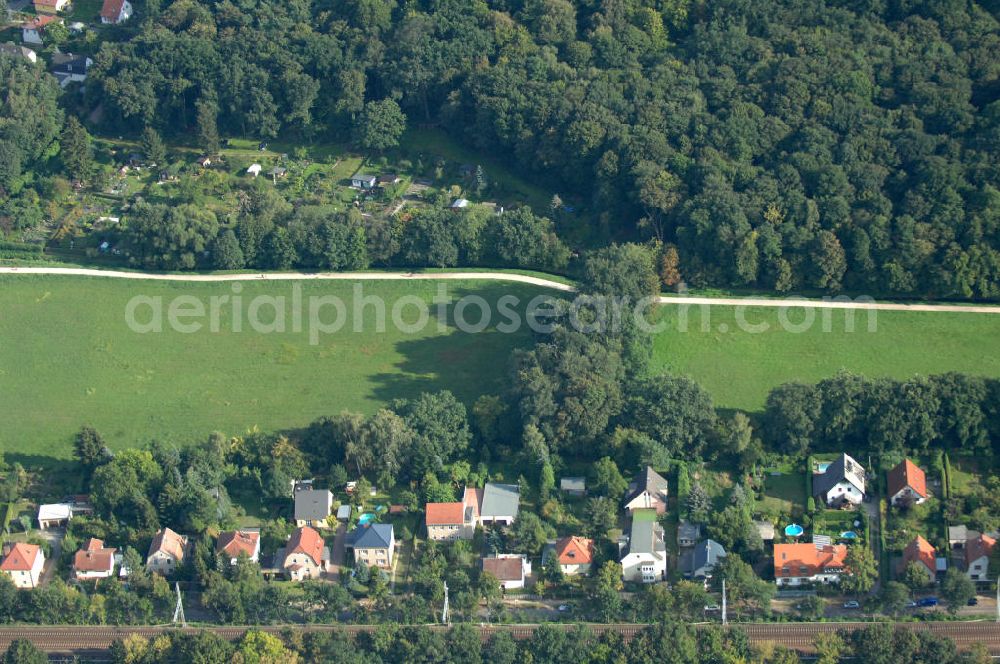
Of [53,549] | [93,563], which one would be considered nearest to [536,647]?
[93,563]

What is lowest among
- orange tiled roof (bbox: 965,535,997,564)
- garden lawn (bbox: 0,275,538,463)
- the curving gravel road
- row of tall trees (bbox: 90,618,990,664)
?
row of tall trees (bbox: 90,618,990,664)

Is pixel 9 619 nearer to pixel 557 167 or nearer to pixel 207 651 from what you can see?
pixel 207 651

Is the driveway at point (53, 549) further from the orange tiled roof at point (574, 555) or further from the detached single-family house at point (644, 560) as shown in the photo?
the detached single-family house at point (644, 560)

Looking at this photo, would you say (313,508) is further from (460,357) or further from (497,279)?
(497,279)

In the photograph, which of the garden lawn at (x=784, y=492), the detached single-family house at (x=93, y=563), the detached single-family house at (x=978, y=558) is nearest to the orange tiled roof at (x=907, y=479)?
the detached single-family house at (x=978, y=558)

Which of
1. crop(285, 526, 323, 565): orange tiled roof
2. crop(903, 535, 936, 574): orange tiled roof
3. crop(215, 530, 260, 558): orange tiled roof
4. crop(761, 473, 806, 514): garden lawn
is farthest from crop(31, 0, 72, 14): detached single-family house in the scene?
crop(903, 535, 936, 574): orange tiled roof

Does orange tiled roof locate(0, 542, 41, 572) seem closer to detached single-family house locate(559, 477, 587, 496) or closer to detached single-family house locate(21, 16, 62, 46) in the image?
detached single-family house locate(559, 477, 587, 496)

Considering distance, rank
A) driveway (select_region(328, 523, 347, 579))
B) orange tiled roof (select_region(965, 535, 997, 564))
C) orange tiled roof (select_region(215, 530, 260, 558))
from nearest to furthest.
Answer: orange tiled roof (select_region(965, 535, 997, 564)) < orange tiled roof (select_region(215, 530, 260, 558)) < driveway (select_region(328, 523, 347, 579))
